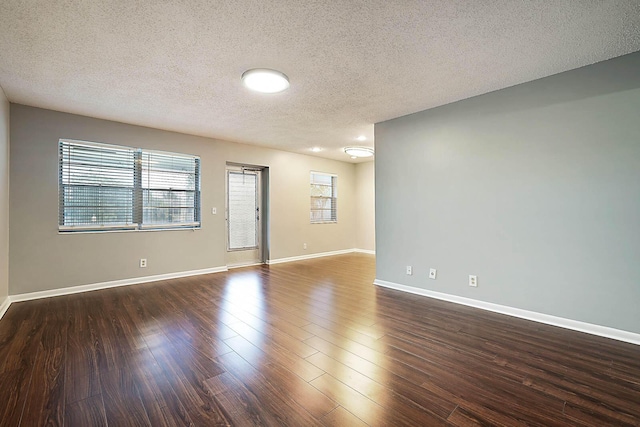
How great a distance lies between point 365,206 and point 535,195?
517 centimetres

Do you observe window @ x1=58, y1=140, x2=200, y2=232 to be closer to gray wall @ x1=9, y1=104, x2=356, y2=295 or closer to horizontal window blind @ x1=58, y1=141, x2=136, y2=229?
horizontal window blind @ x1=58, y1=141, x2=136, y2=229

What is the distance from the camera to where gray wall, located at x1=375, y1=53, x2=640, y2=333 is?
2.60m

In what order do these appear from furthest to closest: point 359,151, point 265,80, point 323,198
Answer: point 323,198 → point 359,151 → point 265,80

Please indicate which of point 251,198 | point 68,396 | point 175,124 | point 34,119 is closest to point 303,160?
point 251,198

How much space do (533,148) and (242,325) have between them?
3.55 meters

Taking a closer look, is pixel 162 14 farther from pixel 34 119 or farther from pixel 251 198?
pixel 251 198

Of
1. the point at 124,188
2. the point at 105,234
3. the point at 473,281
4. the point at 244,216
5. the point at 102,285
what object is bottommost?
the point at 102,285

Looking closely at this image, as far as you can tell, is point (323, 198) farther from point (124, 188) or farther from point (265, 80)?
point (265, 80)

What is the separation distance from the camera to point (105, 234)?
430cm

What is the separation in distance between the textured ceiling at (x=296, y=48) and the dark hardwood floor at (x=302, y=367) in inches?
98.9

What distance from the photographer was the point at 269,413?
5.32ft

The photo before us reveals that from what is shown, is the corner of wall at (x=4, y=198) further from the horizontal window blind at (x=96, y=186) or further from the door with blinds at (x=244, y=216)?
the door with blinds at (x=244, y=216)

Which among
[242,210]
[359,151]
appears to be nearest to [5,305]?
[242,210]

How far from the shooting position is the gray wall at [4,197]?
3.26 meters
